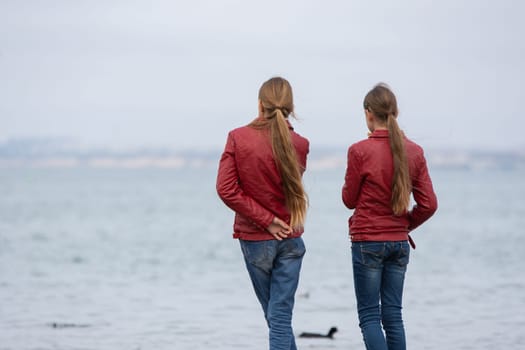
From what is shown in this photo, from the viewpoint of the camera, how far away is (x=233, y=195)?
5430 mm

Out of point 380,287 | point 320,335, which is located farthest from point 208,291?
point 380,287

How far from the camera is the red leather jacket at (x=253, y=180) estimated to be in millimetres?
5418

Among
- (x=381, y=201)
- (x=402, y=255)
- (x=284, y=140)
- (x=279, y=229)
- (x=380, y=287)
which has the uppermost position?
(x=284, y=140)

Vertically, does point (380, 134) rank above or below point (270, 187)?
above

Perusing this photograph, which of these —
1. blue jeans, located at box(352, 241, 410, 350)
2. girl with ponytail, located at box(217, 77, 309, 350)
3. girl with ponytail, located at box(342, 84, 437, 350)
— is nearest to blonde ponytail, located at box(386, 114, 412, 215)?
girl with ponytail, located at box(342, 84, 437, 350)

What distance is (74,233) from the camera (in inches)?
1650

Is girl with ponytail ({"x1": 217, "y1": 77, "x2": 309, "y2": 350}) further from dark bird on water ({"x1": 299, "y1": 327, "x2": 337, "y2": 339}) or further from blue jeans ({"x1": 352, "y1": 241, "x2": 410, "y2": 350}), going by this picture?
dark bird on water ({"x1": 299, "y1": 327, "x2": 337, "y2": 339})

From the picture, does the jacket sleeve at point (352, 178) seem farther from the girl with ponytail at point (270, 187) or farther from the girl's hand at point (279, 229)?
the girl's hand at point (279, 229)

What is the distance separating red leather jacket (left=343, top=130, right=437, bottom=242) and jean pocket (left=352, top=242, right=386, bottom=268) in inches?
1.4

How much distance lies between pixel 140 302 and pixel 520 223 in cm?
3685

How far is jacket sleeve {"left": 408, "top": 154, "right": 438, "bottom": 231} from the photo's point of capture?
5.68 meters

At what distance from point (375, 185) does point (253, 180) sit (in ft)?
2.45

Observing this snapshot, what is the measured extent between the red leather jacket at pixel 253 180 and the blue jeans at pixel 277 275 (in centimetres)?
6

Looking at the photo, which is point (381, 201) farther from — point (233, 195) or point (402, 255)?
point (233, 195)
